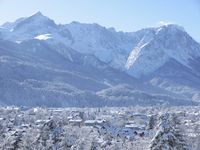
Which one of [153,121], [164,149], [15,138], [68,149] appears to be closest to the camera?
[164,149]

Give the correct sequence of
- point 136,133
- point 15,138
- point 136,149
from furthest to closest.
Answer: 1. point 136,133
2. point 136,149
3. point 15,138

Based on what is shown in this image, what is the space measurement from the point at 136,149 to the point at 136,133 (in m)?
58.1

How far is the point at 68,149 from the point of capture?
3775 inches

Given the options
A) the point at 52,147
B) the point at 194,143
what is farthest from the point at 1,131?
the point at 194,143

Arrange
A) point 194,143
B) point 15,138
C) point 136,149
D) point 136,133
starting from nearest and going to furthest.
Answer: point 15,138
point 136,149
point 194,143
point 136,133

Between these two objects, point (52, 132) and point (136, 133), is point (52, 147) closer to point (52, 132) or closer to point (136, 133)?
point (52, 132)

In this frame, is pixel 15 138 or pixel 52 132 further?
pixel 52 132

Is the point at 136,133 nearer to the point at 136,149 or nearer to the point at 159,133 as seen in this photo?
the point at 136,149

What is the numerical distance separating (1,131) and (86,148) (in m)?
23.2

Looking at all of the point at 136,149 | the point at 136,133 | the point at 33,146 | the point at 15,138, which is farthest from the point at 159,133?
the point at 136,133

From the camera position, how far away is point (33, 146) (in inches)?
3354

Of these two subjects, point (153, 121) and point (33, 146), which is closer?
point (33, 146)

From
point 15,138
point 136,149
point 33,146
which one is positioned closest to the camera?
point 15,138

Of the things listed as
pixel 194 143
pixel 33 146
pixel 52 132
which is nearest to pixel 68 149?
pixel 52 132
